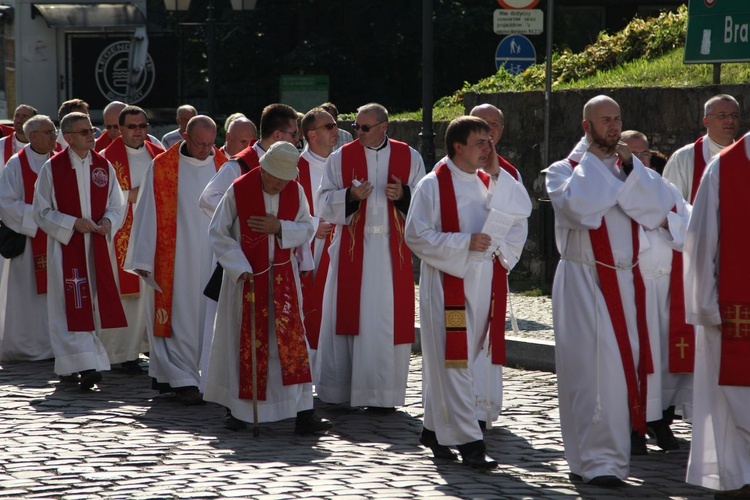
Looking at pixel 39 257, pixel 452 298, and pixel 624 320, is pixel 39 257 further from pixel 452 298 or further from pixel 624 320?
pixel 624 320

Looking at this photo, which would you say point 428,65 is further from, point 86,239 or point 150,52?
point 150,52

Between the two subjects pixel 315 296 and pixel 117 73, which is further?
pixel 117 73

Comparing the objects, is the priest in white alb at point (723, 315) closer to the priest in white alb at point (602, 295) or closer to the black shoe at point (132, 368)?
the priest in white alb at point (602, 295)

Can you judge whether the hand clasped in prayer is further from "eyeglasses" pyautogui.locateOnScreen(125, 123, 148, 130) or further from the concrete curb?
"eyeglasses" pyautogui.locateOnScreen(125, 123, 148, 130)

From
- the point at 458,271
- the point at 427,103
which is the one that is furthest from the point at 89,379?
the point at 427,103

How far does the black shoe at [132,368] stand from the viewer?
11523 millimetres

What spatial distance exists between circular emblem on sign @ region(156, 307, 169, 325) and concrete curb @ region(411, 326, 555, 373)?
2.13 meters

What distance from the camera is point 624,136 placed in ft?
30.0

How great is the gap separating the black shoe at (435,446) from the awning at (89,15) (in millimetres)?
21259

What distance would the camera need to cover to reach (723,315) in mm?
6961

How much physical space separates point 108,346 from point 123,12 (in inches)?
712

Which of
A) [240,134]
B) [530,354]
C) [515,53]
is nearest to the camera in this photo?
[240,134]

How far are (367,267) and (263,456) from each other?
220 cm

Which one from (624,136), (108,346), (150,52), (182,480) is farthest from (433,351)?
(150,52)
